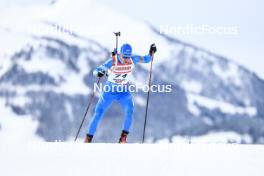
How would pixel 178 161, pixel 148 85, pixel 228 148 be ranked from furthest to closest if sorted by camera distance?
pixel 148 85 < pixel 228 148 < pixel 178 161

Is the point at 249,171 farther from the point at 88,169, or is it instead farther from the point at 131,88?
the point at 131,88

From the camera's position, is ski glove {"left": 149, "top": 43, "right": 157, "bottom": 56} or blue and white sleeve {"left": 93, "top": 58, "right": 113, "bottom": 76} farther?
ski glove {"left": 149, "top": 43, "right": 157, "bottom": 56}

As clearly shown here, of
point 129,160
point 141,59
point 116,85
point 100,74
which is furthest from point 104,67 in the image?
point 129,160

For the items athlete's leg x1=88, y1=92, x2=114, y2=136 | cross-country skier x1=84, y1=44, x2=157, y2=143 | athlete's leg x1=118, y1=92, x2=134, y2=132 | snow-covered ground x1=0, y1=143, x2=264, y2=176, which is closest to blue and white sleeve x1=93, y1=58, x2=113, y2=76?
cross-country skier x1=84, y1=44, x2=157, y2=143

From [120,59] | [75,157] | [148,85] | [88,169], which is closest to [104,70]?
[120,59]

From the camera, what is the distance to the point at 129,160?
5840 millimetres

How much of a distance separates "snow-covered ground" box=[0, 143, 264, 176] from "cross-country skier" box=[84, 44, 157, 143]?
1973 mm

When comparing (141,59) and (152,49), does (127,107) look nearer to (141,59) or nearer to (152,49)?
(141,59)

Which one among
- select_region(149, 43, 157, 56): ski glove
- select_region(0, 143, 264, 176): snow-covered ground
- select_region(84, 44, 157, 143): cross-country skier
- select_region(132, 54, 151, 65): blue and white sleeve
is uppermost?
select_region(149, 43, 157, 56): ski glove

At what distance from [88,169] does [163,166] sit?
2.22ft

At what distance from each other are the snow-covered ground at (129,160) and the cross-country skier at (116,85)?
197 cm

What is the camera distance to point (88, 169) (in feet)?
17.7

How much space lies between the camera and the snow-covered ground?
17.4 feet

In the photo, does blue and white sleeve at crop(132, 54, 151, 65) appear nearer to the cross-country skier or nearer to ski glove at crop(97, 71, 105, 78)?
the cross-country skier
